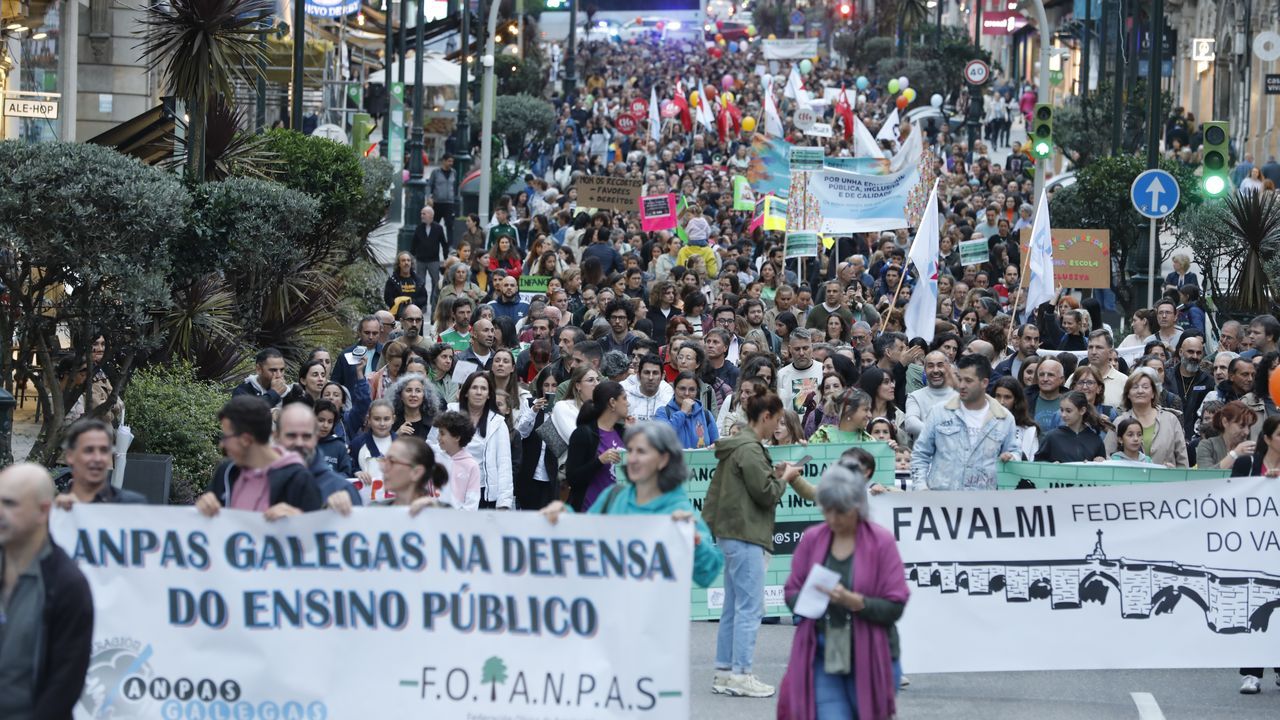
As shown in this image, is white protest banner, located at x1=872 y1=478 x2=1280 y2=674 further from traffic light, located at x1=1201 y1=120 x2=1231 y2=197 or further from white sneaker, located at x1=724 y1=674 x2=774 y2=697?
traffic light, located at x1=1201 y1=120 x2=1231 y2=197

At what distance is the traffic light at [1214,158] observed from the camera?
22.4m

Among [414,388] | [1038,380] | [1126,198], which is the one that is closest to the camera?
[414,388]

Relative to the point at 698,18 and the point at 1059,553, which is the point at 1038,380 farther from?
the point at 698,18

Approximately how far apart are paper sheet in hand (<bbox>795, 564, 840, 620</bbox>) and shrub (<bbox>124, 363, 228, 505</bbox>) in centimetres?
702

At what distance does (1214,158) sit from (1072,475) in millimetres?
12531

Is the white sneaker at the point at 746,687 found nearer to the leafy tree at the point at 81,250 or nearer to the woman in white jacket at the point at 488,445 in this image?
the woman in white jacket at the point at 488,445

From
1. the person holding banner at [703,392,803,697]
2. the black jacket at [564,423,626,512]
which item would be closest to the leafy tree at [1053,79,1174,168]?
the black jacket at [564,423,626,512]

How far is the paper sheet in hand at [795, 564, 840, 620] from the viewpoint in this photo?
7.35m

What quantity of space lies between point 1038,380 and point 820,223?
944 cm

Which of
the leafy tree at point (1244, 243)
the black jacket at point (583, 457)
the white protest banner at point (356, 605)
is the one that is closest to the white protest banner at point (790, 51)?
the leafy tree at point (1244, 243)

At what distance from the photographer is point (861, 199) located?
2283cm

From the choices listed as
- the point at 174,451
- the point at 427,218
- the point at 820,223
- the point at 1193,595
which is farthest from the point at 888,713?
the point at 427,218

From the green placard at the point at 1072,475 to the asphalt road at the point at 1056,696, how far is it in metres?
1.01

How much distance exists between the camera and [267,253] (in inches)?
642
